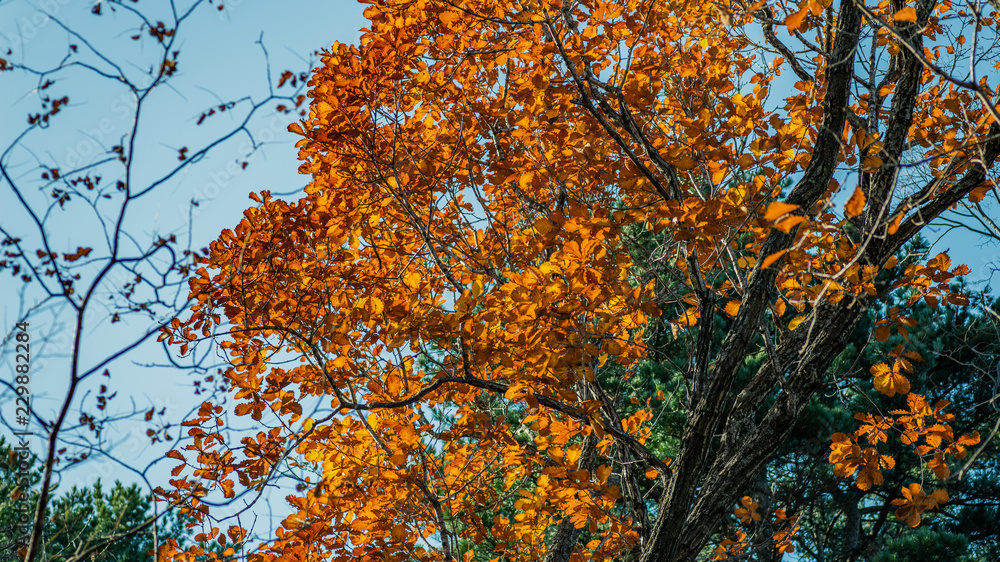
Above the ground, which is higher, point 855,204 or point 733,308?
point 733,308

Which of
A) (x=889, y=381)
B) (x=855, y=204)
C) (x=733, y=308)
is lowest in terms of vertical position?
(x=855, y=204)

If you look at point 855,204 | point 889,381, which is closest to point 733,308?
point 889,381

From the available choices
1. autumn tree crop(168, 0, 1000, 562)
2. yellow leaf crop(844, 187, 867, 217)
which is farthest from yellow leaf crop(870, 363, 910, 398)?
yellow leaf crop(844, 187, 867, 217)

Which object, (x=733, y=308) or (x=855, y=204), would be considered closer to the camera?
(x=855, y=204)

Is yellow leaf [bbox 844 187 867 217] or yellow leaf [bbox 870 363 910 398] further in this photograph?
yellow leaf [bbox 870 363 910 398]

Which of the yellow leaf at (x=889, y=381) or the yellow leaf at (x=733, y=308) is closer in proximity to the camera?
the yellow leaf at (x=889, y=381)

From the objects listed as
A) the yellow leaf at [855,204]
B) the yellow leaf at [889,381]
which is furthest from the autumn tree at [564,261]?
the yellow leaf at [855,204]

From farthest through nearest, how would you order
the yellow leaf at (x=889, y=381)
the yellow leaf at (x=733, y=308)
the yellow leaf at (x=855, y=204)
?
the yellow leaf at (x=733, y=308) < the yellow leaf at (x=889, y=381) < the yellow leaf at (x=855, y=204)

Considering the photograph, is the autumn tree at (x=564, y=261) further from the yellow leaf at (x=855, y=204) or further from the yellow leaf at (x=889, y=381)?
the yellow leaf at (x=855, y=204)

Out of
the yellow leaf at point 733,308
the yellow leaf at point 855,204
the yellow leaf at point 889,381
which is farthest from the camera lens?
the yellow leaf at point 733,308

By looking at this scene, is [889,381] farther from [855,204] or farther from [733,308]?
[855,204]

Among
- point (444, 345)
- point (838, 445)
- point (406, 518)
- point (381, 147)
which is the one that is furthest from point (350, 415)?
point (838, 445)

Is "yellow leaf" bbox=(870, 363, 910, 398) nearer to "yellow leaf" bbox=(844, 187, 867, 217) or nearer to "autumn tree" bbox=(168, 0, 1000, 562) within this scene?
"autumn tree" bbox=(168, 0, 1000, 562)

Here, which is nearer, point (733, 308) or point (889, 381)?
point (889, 381)
